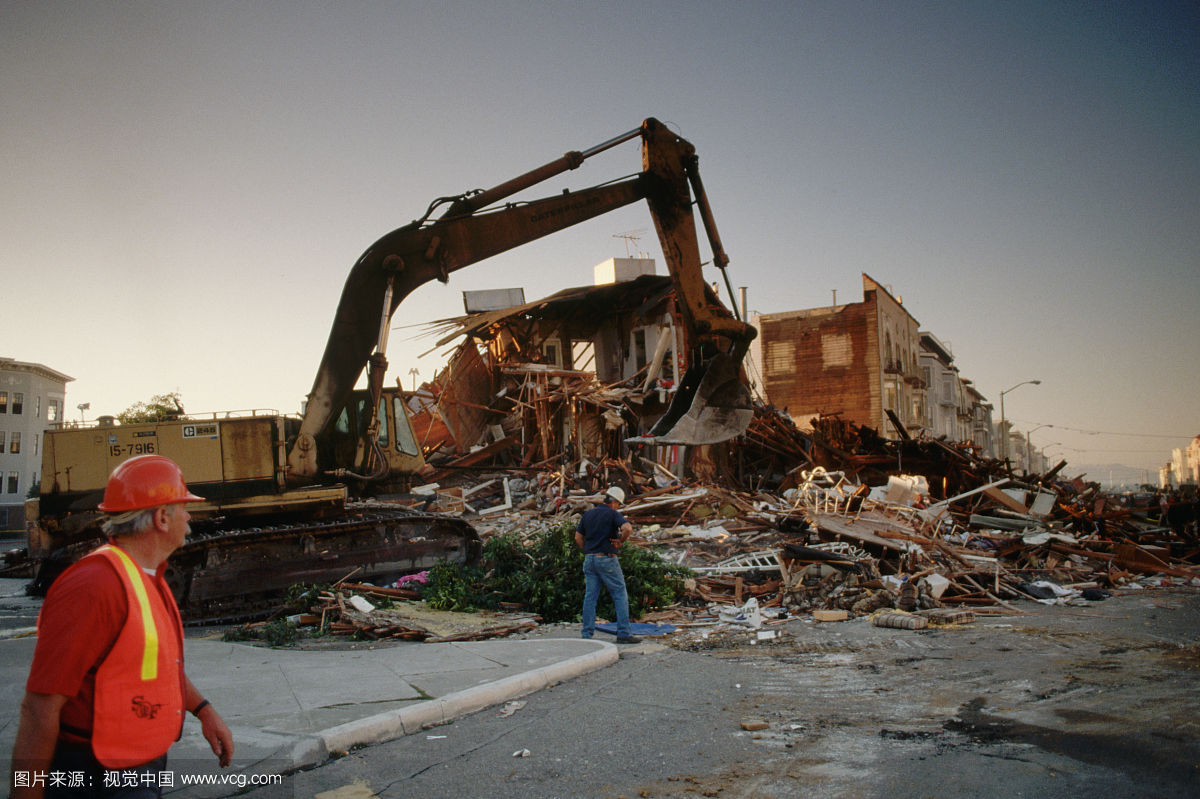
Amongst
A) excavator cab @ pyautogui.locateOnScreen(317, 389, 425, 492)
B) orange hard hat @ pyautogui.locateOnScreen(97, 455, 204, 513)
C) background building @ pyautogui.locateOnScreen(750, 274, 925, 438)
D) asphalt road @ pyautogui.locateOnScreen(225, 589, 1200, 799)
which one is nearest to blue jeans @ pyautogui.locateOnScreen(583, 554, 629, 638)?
asphalt road @ pyautogui.locateOnScreen(225, 589, 1200, 799)

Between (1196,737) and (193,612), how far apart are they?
1081 centimetres

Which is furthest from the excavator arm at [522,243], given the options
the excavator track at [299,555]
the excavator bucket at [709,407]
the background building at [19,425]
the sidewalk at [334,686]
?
the background building at [19,425]

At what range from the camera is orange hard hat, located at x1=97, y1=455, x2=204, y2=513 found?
2791mm

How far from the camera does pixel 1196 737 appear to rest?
4.94 m

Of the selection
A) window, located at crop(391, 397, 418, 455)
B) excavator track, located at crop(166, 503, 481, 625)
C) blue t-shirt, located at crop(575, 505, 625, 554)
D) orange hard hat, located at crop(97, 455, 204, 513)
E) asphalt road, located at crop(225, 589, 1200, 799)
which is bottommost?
asphalt road, located at crop(225, 589, 1200, 799)

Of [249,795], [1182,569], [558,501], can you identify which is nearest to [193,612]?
[249,795]

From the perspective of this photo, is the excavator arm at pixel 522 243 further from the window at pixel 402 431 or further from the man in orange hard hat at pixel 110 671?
the man in orange hard hat at pixel 110 671

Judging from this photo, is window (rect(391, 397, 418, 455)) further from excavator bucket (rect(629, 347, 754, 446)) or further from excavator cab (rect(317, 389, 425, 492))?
excavator bucket (rect(629, 347, 754, 446))

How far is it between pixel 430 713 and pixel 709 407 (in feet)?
20.4

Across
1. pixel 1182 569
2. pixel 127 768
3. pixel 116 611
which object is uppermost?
pixel 116 611

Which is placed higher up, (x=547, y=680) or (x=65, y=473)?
(x=65, y=473)

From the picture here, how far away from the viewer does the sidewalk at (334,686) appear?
4945mm

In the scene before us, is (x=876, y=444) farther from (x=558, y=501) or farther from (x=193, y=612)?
(x=193, y=612)

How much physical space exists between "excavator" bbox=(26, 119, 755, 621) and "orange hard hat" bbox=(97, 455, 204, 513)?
27.3 feet
